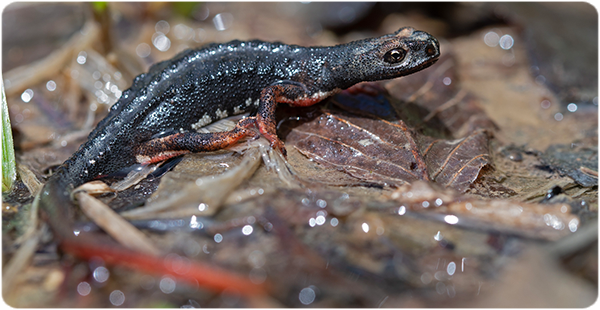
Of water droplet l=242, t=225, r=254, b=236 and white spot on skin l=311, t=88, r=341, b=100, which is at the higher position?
white spot on skin l=311, t=88, r=341, b=100

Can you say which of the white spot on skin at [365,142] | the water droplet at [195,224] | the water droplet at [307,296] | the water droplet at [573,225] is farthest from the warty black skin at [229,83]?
the water droplet at [573,225]

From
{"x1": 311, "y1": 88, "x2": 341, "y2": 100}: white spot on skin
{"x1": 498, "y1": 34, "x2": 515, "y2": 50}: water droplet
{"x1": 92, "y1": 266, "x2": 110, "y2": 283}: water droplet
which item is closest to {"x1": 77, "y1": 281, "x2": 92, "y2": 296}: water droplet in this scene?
{"x1": 92, "y1": 266, "x2": 110, "y2": 283}: water droplet

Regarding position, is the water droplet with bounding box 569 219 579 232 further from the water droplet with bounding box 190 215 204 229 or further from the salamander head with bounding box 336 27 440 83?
the water droplet with bounding box 190 215 204 229

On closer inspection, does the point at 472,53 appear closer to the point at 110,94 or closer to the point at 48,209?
the point at 110,94

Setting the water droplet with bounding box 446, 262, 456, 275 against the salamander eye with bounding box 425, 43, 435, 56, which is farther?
the salamander eye with bounding box 425, 43, 435, 56

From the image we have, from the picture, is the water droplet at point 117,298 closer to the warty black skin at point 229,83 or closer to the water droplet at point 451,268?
the warty black skin at point 229,83

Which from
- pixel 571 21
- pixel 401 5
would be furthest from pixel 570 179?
pixel 401 5
